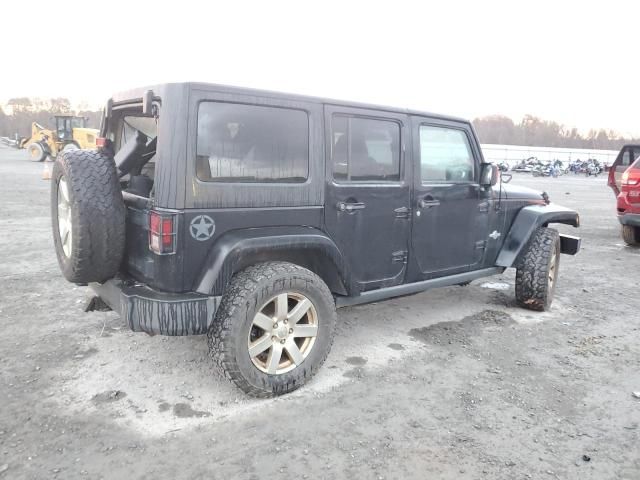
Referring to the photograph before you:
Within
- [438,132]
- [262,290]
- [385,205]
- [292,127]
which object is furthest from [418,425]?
[438,132]

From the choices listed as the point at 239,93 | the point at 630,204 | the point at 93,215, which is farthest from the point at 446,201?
the point at 630,204

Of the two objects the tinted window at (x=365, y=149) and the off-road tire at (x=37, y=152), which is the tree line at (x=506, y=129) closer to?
the off-road tire at (x=37, y=152)

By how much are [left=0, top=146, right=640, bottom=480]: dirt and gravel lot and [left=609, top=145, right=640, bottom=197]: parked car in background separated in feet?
21.6

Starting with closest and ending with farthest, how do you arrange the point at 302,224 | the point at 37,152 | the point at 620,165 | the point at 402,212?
1. the point at 302,224
2. the point at 402,212
3. the point at 620,165
4. the point at 37,152

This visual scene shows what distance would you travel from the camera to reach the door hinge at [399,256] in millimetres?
4031

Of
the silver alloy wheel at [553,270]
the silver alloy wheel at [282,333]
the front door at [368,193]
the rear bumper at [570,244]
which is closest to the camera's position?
the silver alloy wheel at [282,333]

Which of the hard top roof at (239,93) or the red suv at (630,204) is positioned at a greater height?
the hard top roof at (239,93)

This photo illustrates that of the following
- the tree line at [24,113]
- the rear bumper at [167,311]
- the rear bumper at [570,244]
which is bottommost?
the rear bumper at [167,311]

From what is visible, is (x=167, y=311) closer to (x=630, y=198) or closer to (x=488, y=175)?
(x=488, y=175)

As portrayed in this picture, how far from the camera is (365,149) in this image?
12.5 ft

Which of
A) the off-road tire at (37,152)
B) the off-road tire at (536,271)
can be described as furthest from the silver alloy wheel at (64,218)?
the off-road tire at (37,152)

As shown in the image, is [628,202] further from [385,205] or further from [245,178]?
[245,178]

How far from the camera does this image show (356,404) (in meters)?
3.26

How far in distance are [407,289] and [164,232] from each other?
2.12 m
